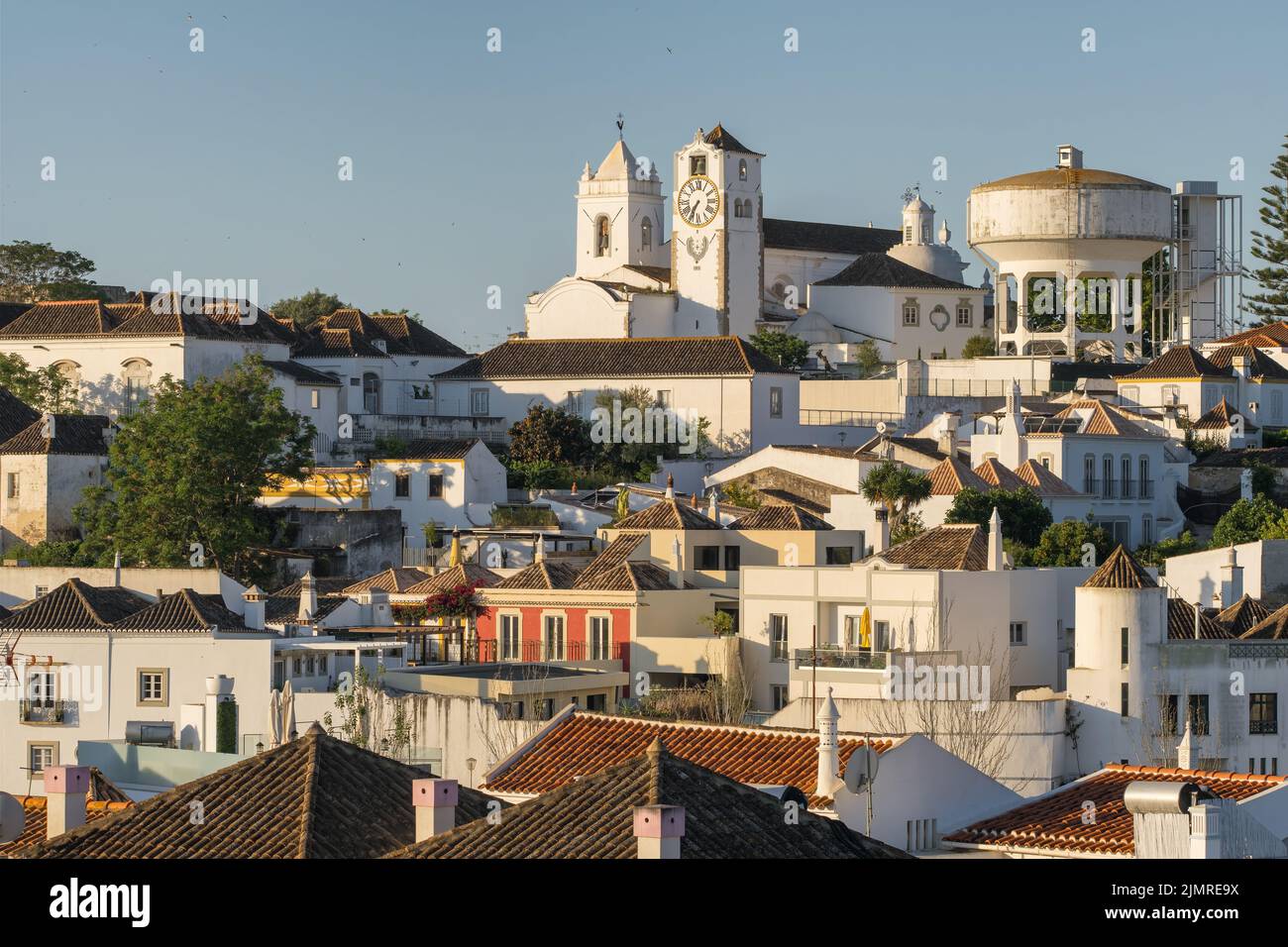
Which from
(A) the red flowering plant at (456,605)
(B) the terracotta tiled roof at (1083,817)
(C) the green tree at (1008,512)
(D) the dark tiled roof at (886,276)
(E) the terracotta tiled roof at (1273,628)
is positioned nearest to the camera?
(B) the terracotta tiled roof at (1083,817)

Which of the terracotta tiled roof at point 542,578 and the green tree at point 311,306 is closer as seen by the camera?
the terracotta tiled roof at point 542,578

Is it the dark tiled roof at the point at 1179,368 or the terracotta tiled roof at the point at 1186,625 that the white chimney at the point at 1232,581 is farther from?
the dark tiled roof at the point at 1179,368

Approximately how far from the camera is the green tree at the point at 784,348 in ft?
267

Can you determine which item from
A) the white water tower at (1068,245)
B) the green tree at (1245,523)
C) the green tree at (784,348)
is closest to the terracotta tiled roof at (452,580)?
the green tree at (1245,523)

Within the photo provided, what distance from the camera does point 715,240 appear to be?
86.9 metres

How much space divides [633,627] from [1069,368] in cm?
3525

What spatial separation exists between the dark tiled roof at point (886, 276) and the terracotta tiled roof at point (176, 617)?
51.5 m

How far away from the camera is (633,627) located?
46.1 metres

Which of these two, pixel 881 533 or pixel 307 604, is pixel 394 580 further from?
pixel 881 533

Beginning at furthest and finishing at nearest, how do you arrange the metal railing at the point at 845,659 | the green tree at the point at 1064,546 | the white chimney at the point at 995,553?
1. the green tree at the point at 1064,546
2. the white chimney at the point at 995,553
3. the metal railing at the point at 845,659

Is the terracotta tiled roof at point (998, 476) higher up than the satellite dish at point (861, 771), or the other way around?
the terracotta tiled roof at point (998, 476)

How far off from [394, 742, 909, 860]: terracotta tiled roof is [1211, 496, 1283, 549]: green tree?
3803 centimetres

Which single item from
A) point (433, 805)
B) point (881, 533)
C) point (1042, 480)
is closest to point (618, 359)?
point (1042, 480)

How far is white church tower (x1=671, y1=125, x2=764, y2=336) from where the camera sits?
86625mm
